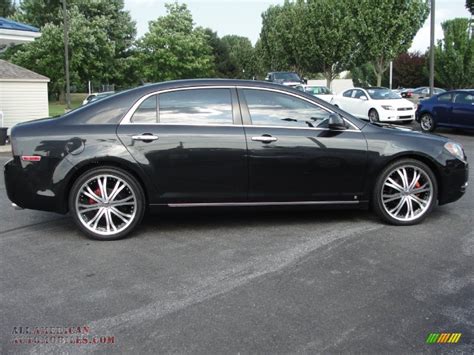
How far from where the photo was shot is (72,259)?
466 cm

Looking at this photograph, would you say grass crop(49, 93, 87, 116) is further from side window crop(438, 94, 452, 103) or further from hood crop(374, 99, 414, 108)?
side window crop(438, 94, 452, 103)

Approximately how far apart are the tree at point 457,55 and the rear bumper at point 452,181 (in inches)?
1236

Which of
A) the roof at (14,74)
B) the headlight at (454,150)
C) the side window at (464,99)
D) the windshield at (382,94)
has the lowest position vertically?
the headlight at (454,150)

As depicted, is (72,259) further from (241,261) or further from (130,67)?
(130,67)

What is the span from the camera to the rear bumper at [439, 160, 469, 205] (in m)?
5.58

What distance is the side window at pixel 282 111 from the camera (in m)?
5.32

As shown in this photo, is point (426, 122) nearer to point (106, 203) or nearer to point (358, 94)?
point (358, 94)

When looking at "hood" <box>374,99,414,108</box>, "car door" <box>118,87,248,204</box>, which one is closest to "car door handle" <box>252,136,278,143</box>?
"car door" <box>118,87,248,204</box>

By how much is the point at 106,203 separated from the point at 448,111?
13.5 meters

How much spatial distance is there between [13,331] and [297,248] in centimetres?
249

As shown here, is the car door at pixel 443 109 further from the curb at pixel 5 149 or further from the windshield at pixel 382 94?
the curb at pixel 5 149

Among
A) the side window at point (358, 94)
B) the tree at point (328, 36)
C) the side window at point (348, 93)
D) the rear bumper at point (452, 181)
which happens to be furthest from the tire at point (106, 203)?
the tree at point (328, 36)

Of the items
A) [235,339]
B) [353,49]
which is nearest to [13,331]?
[235,339]

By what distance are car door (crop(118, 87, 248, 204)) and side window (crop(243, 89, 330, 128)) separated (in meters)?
0.19
